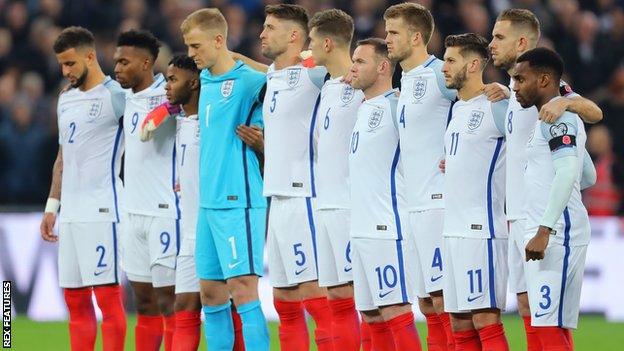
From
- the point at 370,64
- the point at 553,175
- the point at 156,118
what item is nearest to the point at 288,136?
the point at 370,64

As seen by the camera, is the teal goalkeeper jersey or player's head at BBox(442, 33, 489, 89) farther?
the teal goalkeeper jersey

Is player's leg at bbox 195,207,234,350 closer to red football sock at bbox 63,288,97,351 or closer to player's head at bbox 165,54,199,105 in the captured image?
player's head at bbox 165,54,199,105

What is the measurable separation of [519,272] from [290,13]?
94.4 inches

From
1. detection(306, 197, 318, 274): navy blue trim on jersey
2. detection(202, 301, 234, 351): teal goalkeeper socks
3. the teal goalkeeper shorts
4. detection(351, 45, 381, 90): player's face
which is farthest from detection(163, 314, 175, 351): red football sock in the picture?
detection(351, 45, 381, 90): player's face

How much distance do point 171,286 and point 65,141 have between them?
53.4 inches

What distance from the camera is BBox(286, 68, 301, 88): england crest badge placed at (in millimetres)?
9734

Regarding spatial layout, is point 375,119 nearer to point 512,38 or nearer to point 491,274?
point 512,38

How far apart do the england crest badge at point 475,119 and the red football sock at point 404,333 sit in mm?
1238

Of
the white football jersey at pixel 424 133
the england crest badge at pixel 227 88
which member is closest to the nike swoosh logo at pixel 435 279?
the white football jersey at pixel 424 133

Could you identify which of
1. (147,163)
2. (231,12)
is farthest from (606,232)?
(147,163)

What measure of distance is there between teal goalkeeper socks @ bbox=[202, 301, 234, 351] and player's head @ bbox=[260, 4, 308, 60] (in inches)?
68.0

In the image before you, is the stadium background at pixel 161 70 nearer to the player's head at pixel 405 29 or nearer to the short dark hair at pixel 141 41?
the short dark hair at pixel 141 41

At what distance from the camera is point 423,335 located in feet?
45.9

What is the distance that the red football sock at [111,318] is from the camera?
10523mm
